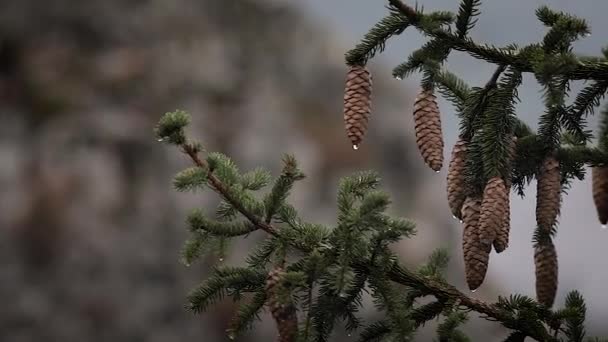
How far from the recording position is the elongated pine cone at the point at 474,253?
2320 mm

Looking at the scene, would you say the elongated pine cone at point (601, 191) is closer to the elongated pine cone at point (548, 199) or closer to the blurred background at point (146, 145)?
the elongated pine cone at point (548, 199)

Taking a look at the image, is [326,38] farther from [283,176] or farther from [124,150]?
[283,176]

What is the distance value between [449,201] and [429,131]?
8.5 inches

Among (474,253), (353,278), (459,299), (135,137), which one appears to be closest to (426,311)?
(459,299)

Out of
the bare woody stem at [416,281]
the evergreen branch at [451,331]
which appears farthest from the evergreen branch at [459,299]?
the evergreen branch at [451,331]

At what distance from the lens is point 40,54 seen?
14.7m

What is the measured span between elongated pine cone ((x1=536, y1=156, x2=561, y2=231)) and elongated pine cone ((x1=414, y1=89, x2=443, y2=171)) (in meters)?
0.28

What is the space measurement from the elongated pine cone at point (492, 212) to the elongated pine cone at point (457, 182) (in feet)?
0.70

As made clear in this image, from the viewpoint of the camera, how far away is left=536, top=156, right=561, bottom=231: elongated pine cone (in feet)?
8.02

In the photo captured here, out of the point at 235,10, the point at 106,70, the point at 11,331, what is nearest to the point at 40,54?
the point at 106,70

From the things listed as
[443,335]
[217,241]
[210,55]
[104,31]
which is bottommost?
[443,335]

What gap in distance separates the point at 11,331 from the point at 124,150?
3.16 m

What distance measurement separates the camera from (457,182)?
8.47ft

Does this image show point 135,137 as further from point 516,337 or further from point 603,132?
point 603,132
